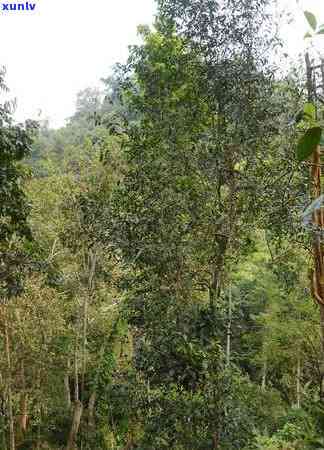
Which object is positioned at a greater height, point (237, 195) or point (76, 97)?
point (76, 97)

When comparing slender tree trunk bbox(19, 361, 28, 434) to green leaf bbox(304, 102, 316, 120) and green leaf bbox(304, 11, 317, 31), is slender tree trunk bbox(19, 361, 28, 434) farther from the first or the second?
green leaf bbox(304, 11, 317, 31)

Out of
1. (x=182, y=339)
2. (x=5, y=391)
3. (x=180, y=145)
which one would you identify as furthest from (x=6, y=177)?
(x=5, y=391)

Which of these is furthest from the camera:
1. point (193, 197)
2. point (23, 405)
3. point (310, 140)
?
point (23, 405)

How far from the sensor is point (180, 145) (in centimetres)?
491

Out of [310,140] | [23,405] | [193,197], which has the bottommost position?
[23,405]

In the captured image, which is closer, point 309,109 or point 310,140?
point 310,140

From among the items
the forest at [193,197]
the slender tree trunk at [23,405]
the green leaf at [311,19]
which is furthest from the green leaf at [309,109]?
the slender tree trunk at [23,405]

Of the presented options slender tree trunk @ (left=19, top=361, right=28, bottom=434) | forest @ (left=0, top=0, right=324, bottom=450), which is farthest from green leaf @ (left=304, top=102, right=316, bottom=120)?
slender tree trunk @ (left=19, top=361, right=28, bottom=434)

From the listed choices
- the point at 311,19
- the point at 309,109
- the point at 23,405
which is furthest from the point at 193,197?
the point at 23,405

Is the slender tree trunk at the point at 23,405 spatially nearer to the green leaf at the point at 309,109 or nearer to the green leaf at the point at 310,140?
the green leaf at the point at 309,109

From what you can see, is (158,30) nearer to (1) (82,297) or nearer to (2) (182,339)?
(2) (182,339)

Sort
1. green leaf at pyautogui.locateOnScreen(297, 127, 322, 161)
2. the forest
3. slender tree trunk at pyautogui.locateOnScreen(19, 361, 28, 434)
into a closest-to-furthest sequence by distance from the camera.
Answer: green leaf at pyautogui.locateOnScreen(297, 127, 322, 161)
the forest
slender tree trunk at pyautogui.locateOnScreen(19, 361, 28, 434)

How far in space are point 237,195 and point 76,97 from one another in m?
44.3

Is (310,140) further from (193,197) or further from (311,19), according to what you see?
(193,197)
